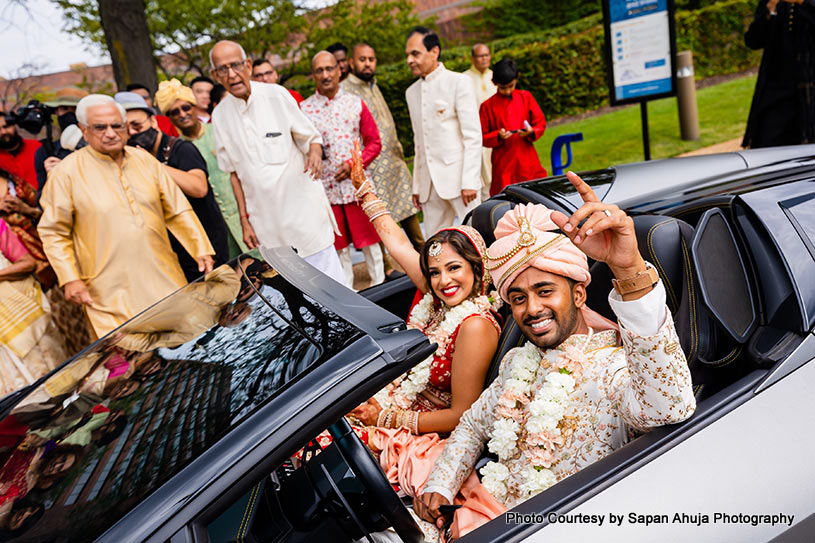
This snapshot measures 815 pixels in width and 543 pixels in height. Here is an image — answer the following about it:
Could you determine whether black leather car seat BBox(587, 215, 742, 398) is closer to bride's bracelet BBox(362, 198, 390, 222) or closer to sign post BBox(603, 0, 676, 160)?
bride's bracelet BBox(362, 198, 390, 222)

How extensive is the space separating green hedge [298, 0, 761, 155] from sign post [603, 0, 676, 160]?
24.5 ft

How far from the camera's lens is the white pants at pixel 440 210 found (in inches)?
233

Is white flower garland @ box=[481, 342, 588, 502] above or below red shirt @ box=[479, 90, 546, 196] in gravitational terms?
below

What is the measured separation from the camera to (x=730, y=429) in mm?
Answer: 1630

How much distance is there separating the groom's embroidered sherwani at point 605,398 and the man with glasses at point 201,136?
333cm

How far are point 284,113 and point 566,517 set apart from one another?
358 centimetres

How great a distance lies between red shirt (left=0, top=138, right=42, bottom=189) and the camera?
5.56 m

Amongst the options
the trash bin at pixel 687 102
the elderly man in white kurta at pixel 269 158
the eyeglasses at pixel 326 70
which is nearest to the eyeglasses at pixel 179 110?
the elderly man in white kurta at pixel 269 158

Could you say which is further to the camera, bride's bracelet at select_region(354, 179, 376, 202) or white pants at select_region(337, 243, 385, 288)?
white pants at select_region(337, 243, 385, 288)

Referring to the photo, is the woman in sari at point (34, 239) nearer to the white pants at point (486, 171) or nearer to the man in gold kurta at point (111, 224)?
the man in gold kurta at point (111, 224)

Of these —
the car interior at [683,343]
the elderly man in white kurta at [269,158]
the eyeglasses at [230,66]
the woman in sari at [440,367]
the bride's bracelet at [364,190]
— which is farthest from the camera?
the elderly man in white kurta at [269,158]

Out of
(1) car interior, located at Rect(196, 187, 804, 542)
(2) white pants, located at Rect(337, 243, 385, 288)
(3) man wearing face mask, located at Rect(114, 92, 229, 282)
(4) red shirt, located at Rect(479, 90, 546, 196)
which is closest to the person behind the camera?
(1) car interior, located at Rect(196, 187, 804, 542)

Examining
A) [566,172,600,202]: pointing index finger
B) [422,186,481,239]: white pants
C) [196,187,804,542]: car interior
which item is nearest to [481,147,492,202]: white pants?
[422,186,481,239]: white pants

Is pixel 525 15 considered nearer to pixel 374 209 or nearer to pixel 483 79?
pixel 483 79
